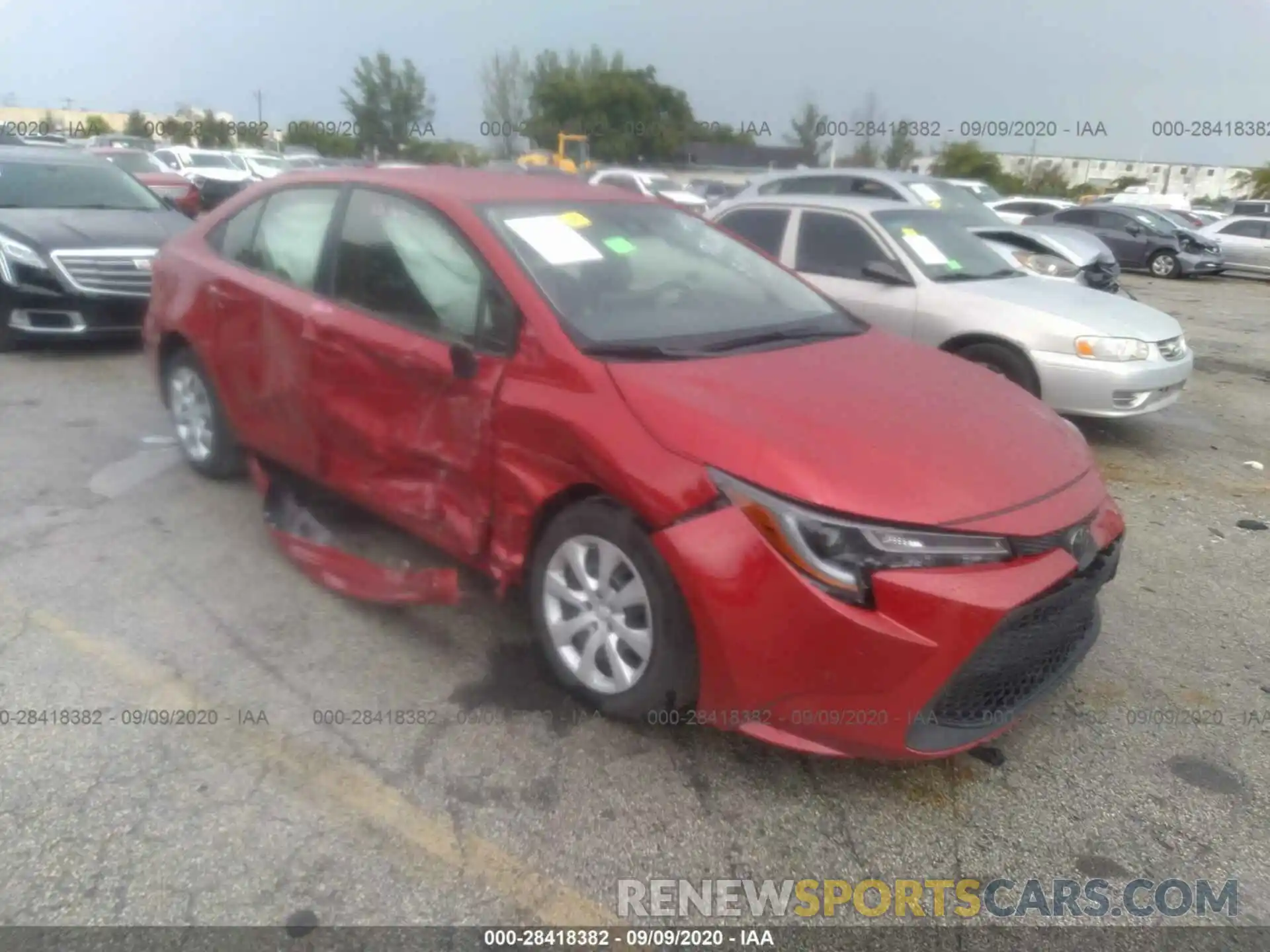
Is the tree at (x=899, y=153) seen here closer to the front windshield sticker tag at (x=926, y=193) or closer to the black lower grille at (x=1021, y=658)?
the front windshield sticker tag at (x=926, y=193)

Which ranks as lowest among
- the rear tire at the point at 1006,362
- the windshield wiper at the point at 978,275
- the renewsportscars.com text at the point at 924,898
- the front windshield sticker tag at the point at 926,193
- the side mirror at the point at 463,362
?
the renewsportscars.com text at the point at 924,898

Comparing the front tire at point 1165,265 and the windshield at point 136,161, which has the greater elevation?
the windshield at point 136,161

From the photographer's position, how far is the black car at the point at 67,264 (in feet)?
23.6

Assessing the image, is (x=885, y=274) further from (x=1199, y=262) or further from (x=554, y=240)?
(x=1199, y=262)

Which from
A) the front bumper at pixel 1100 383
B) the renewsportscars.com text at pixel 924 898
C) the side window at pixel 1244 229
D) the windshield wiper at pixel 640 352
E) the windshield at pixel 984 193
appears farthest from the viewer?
the windshield at pixel 984 193

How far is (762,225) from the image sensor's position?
7.23m

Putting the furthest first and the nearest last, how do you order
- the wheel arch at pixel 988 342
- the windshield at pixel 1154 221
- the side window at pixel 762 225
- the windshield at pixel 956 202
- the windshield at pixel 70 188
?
the windshield at pixel 1154 221
the windshield at pixel 956 202
the windshield at pixel 70 188
the side window at pixel 762 225
the wheel arch at pixel 988 342

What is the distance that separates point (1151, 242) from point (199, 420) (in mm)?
20324

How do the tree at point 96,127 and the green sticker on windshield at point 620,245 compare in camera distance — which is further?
the tree at point 96,127

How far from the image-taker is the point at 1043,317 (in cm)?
610

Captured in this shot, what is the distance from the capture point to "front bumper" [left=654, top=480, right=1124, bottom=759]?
8.30ft

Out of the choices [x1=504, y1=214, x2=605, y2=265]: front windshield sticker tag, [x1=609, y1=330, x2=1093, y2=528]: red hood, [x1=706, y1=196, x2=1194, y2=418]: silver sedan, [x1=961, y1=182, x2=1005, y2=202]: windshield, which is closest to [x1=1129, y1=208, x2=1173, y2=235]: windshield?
[x1=961, y1=182, x2=1005, y2=202]: windshield

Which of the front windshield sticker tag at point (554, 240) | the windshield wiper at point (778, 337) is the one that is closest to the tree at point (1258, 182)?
the windshield wiper at point (778, 337)

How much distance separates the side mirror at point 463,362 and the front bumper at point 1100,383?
408 centimetres
